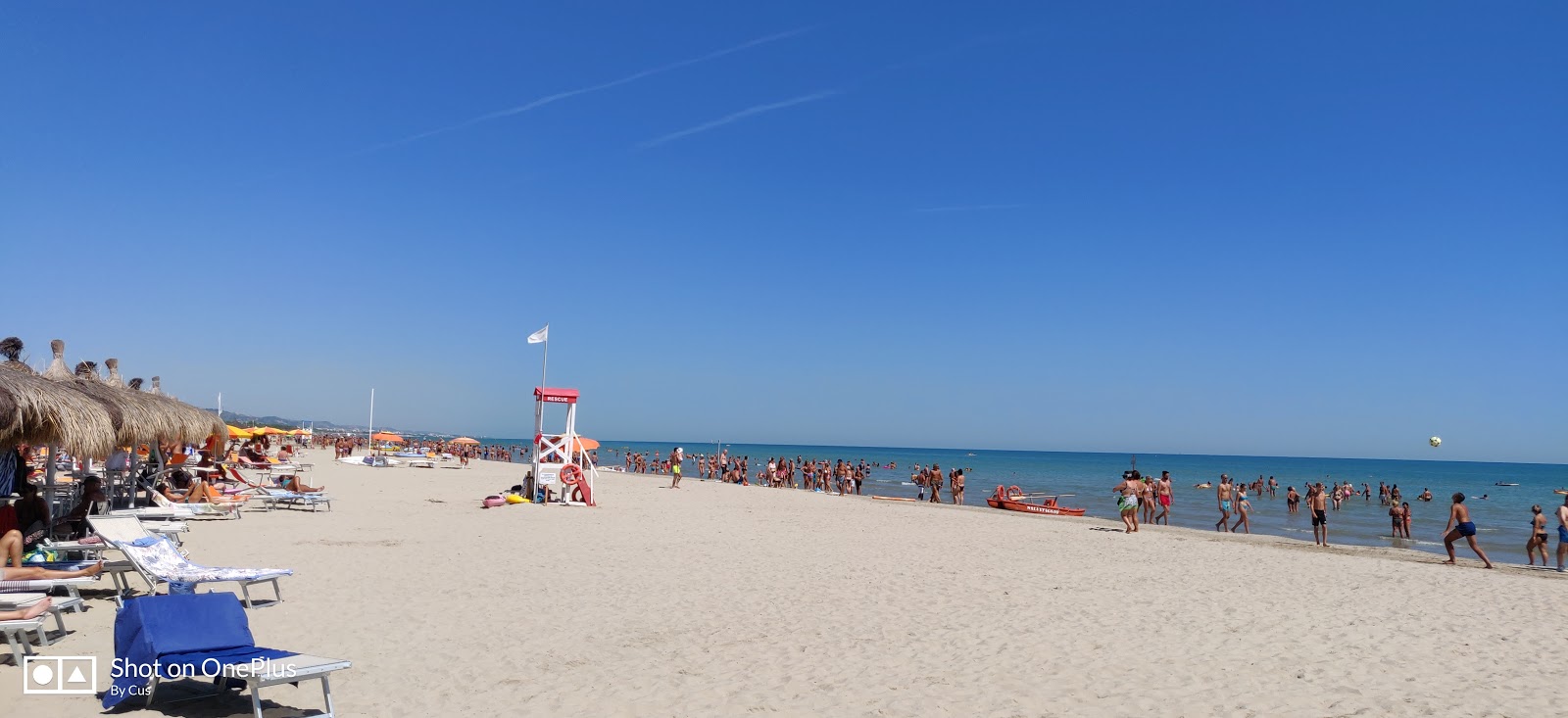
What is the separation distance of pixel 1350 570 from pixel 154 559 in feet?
46.8

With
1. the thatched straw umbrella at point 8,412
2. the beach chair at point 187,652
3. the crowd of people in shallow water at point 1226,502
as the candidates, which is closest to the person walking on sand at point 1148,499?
the crowd of people in shallow water at point 1226,502

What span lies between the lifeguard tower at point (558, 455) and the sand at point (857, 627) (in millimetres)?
4255

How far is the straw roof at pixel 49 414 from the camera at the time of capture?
8047 mm

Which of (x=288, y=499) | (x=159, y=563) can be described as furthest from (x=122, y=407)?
(x=288, y=499)

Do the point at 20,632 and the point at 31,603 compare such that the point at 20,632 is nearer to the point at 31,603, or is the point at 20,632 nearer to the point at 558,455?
the point at 31,603

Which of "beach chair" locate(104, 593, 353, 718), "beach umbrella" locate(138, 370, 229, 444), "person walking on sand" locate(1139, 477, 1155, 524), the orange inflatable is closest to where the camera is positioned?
"beach chair" locate(104, 593, 353, 718)

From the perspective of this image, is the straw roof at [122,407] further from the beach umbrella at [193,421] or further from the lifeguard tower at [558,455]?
the lifeguard tower at [558,455]

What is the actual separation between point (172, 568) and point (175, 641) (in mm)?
3238

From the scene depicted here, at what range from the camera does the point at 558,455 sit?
778 inches

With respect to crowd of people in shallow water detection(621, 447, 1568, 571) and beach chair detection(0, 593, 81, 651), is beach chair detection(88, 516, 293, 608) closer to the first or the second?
beach chair detection(0, 593, 81, 651)

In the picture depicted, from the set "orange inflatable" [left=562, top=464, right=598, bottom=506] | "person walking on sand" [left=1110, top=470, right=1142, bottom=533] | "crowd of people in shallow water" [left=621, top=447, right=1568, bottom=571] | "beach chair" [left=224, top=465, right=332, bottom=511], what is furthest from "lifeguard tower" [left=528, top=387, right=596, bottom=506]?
"person walking on sand" [left=1110, top=470, right=1142, bottom=533]

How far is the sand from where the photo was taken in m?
5.80

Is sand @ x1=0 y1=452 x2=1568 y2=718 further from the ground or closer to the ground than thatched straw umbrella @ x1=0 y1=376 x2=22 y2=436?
closer to the ground

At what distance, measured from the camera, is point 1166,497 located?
73.4 feet
